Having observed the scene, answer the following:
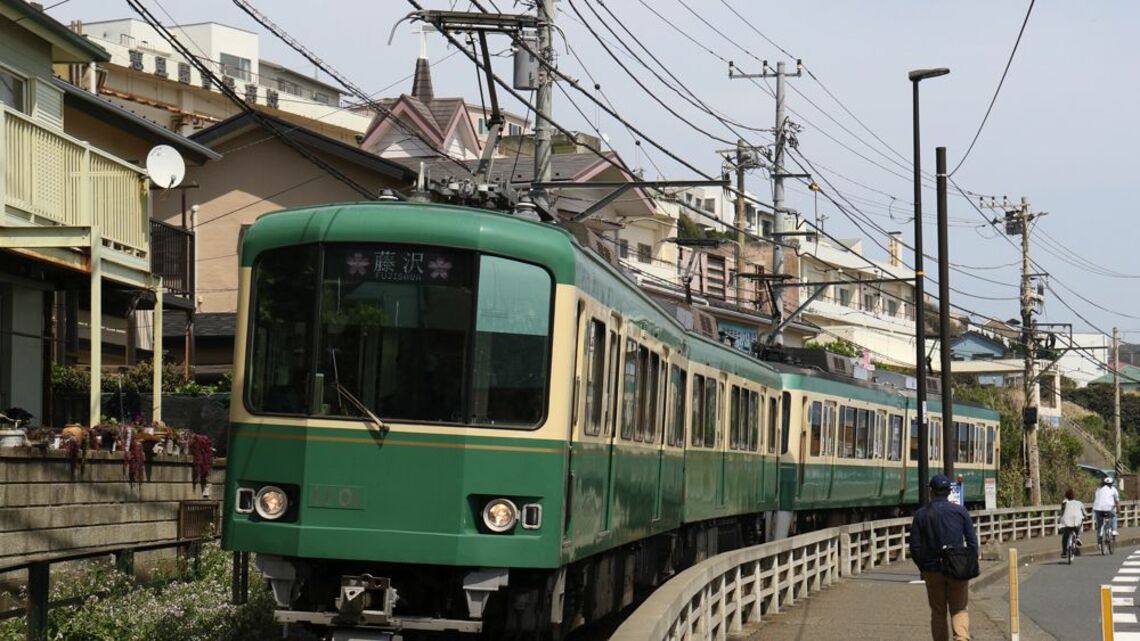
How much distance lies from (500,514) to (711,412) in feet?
28.3

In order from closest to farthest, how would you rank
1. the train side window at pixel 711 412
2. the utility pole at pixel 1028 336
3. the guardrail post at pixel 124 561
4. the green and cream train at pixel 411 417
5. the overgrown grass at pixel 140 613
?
the green and cream train at pixel 411 417 < the overgrown grass at pixel 140 613 < the guardrail post at pixel 124 561 < the train side window at pixel 711 412 < the utility pole at pixel 1028 336

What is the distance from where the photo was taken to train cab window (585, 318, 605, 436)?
10.8 metres

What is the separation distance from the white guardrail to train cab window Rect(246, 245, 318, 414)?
7.99ft

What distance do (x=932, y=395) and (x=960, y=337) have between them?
52.2 m

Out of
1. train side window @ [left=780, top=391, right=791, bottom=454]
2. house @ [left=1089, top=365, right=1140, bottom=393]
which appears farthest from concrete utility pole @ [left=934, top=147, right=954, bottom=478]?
house @ [left=1089, top=365, right=1140, bottom=393]

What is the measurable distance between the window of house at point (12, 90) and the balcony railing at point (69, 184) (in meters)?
1.41

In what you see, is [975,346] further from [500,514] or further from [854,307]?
[500,514]

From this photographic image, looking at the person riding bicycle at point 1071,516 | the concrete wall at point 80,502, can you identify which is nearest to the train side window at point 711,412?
the concrete wall at point 80,502

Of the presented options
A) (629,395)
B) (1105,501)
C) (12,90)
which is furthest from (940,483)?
(1105,501)

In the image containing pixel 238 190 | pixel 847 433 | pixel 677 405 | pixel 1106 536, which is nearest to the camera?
pixel 677 405

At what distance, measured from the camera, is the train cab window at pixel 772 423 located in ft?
76.7

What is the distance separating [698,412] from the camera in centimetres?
1723

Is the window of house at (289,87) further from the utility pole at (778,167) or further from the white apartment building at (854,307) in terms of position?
the utility pole at (778,167)

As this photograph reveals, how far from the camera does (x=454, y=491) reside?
967 cm
